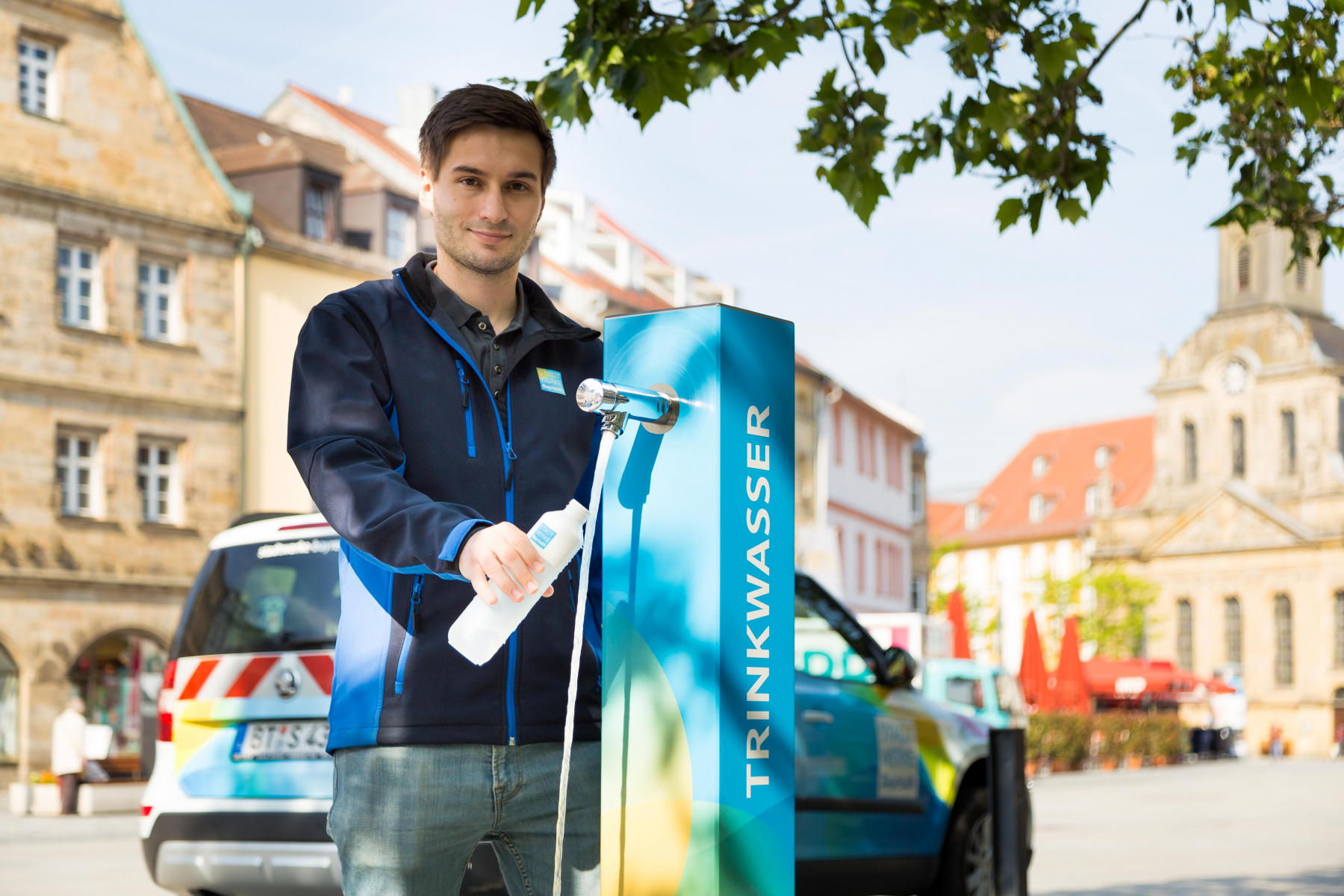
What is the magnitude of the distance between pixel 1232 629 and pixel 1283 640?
3077 millimetres

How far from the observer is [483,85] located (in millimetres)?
2812

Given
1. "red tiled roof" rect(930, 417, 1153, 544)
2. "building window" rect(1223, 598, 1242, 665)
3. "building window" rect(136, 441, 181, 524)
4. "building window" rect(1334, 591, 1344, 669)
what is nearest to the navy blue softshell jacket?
"building window" rect(136, 441, 181, 524)

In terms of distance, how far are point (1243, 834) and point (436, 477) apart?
53.2 feet

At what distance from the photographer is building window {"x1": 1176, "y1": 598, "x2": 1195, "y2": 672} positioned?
92.8 m

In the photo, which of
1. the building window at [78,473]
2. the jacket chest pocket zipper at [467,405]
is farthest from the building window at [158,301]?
the jacket chest pocket zipper at [467,405]

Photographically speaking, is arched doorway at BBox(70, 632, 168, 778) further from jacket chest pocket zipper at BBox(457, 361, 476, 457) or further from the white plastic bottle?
the white plastic bottle

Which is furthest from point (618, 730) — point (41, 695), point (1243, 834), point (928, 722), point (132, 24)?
point (132, 24)

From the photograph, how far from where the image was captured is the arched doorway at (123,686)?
2734 cm

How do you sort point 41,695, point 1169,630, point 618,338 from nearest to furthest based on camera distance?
1. point 618,338
2. point 41,695
3. point 1169,630

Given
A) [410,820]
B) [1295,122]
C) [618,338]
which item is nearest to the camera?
[410,820]

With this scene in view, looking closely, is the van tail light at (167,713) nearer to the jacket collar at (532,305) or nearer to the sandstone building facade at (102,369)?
the jacket collar at (532,305)

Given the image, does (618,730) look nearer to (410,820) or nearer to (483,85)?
(410,820)

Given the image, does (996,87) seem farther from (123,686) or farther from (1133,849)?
(123,686)

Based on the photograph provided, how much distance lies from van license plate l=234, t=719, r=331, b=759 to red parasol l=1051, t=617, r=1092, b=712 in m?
35.6
